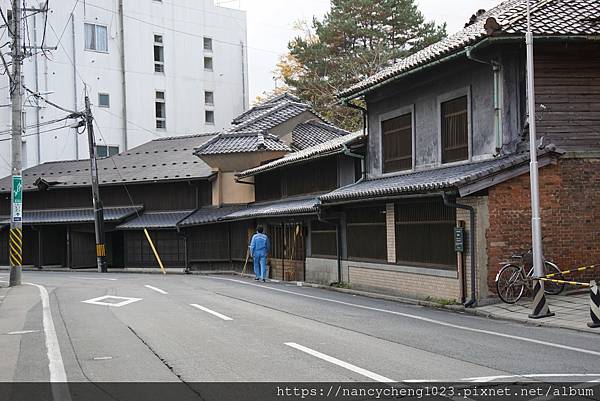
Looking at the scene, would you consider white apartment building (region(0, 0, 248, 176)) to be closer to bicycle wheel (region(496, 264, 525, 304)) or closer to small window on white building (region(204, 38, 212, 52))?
small window on white building (region(204, 38, 212, 52))

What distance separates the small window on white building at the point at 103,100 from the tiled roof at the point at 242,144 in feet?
58.3

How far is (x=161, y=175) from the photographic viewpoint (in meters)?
38.2

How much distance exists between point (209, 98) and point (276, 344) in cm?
4908

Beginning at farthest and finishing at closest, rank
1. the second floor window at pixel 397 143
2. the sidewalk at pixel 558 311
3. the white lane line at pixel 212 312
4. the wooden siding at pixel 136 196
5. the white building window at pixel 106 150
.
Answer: the white building window at pixel 106 150 < the wooden siding at pixel 136 196 < the second floor window at pixel 397 143 < the white lane line at pixel 212 312 < the sidewalk at pixel 558 311

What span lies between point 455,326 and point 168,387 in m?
6.72

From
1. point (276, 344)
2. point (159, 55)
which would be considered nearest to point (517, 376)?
point (276, 344)

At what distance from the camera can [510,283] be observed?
1510cm

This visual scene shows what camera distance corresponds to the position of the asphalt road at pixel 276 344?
336 inches

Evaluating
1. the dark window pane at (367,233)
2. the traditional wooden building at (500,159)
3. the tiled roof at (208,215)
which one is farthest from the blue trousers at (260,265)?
the traditional wooden building at (500,159)

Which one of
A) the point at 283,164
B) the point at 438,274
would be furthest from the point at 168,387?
the point at 283,164

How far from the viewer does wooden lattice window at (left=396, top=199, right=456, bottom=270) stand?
17.0 metres

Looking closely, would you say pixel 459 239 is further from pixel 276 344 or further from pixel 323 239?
pixel 323 239

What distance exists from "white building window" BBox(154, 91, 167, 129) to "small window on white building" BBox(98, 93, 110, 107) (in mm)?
4447

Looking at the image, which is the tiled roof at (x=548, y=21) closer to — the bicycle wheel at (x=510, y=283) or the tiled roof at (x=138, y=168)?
the bicycle wheel at (x=510, y=283)
